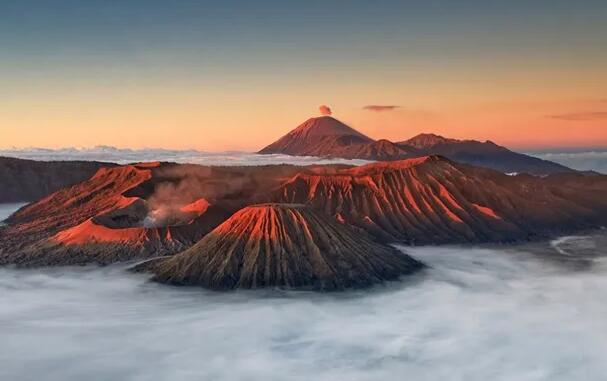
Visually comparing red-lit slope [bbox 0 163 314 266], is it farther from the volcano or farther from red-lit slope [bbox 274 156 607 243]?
Answer: red-lit slope [bbox 274 156 607 243]

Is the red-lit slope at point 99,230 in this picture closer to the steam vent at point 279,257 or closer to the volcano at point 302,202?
the volcano at point 302,202

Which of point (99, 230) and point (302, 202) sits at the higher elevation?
point (302, 202)

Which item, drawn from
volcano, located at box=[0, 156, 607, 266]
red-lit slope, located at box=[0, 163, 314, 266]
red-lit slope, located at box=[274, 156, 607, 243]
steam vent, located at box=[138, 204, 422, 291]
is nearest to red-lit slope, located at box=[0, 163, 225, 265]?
red-lit slope, located at box=[0, 163, 314, 266]

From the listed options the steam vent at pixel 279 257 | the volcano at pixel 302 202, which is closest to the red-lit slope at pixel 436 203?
the volcano at pixel 302 202

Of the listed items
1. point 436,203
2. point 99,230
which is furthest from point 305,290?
point 436,203

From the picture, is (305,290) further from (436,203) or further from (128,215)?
(436,203)

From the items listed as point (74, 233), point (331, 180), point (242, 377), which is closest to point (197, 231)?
point (74, 233)

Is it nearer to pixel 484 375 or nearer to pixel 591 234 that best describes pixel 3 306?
pixel 484 375
